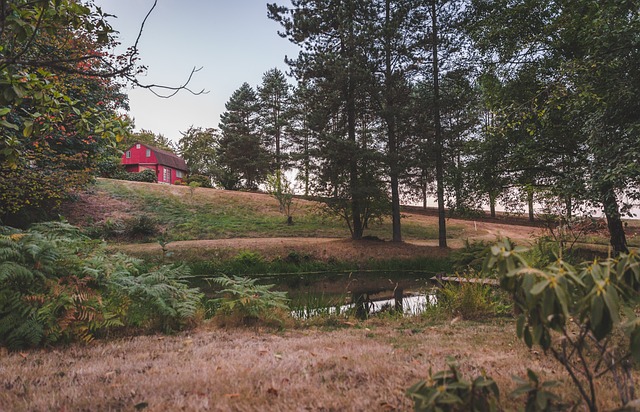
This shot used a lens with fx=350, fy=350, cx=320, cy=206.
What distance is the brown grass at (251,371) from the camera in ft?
7.44

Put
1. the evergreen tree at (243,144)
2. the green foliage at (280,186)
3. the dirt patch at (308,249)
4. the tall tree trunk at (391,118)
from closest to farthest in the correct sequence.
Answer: the dirt patch at (308,249) → the tall tree trunk at (391,118) → the green foliage at (280,186) → the evergreen tree at (243,144)

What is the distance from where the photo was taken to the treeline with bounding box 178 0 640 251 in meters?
6.37

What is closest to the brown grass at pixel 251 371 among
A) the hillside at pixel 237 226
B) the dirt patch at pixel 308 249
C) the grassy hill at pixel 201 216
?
the dirt patch at pixel 308 249

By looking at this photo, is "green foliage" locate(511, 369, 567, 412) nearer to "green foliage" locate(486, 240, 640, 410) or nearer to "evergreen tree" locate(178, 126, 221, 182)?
"green foliage" locate(486, 240, 640, 410)

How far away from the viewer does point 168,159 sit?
146 feet

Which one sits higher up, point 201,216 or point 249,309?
point 201,216

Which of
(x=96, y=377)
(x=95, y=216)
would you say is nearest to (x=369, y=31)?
(x=96, y=377)

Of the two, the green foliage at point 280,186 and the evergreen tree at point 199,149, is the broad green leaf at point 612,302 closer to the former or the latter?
the green foliage at point 280,186

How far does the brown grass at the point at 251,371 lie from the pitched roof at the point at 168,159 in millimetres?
42832

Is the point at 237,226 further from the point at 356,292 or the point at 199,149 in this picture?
the point at 199,149

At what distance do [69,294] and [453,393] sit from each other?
157 inches

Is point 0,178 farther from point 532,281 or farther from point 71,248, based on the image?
point 532,281

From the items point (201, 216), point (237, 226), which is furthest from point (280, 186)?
point (201, 216)

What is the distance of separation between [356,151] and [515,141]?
6.32 metres
